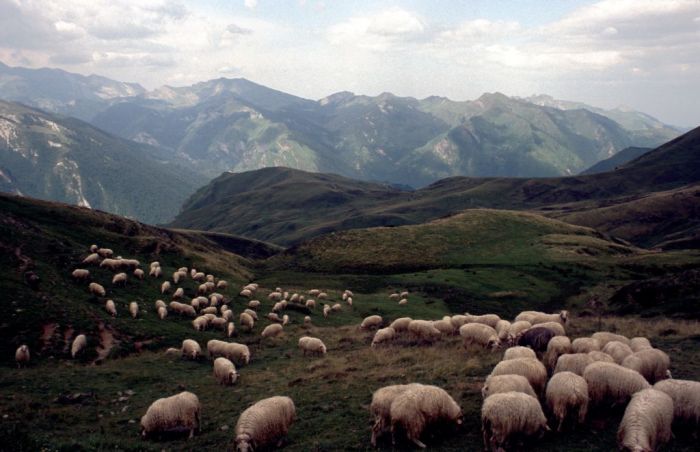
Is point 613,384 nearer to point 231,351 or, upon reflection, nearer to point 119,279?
point 231,351

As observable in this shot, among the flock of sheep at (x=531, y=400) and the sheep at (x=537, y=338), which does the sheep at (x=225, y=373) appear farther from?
the sheep at (x=537, y=338)

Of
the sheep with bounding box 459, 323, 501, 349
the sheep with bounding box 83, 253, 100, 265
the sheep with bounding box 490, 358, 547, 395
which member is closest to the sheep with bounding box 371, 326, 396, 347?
the sheep with bounding box 459, 323, 501, 349

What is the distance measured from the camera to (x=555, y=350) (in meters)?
21.0

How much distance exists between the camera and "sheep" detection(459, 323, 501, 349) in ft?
85.2

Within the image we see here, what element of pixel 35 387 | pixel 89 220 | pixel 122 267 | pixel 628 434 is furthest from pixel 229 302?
pixel 628 434

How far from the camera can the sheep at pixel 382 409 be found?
15.6 metres

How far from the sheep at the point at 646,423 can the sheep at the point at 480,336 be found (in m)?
11.6

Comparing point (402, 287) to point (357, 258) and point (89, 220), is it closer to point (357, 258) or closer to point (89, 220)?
point (357, 258)

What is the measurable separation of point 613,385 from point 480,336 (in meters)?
11.1

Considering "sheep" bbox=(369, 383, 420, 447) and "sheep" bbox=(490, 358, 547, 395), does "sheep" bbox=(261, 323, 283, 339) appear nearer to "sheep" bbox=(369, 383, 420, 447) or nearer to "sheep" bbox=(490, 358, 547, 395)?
"sheep" bbox=(369, 383, 420, 447)

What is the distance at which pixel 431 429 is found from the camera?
51.1 feet

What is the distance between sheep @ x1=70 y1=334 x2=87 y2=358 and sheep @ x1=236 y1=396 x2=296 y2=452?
56.6ft

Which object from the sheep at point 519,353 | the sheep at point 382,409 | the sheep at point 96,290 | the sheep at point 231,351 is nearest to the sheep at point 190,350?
the sheep at point 231,351

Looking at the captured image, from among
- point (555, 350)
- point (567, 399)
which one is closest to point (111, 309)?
point (555, 350)
